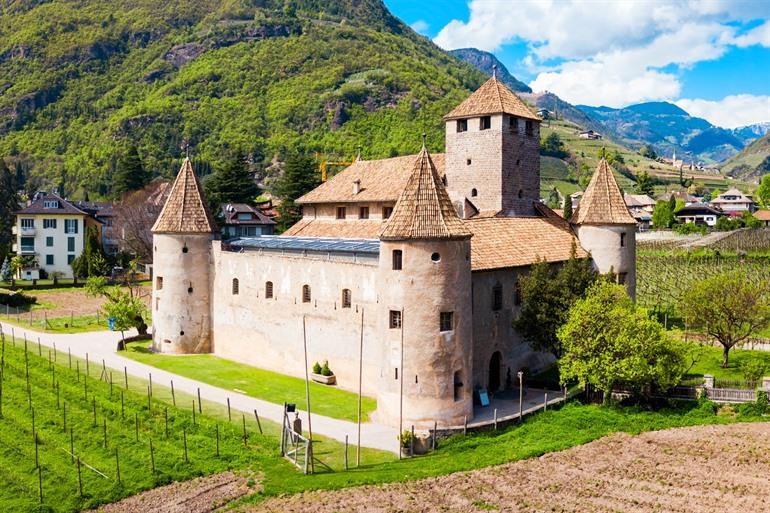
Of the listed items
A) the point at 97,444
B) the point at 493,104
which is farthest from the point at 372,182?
the point at 97,444

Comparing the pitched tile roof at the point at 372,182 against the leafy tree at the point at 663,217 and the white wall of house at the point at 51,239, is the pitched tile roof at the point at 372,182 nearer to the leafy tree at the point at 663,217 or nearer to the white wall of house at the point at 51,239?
the white wall of house at the point at 51,239

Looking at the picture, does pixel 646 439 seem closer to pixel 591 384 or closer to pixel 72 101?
pixel 591 384

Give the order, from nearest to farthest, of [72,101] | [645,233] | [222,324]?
[222,324], [645,233], [72,101]

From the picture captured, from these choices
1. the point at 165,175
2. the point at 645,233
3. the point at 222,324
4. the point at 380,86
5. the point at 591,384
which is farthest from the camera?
the point at 380,86

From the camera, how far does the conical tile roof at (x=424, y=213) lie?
31.9 metres

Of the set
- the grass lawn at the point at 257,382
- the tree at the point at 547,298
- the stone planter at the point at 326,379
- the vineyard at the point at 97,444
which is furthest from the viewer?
the stone planter at the point at 326,379

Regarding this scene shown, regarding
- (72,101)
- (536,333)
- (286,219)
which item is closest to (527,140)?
(536,333)

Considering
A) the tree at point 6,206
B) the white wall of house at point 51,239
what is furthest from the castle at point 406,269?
the tree at point 6,206

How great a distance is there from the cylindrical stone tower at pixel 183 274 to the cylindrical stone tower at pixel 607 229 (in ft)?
79.6

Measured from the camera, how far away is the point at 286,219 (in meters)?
84.4

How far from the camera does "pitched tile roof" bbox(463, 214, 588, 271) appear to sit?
125 feet

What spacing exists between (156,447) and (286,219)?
56.3 m

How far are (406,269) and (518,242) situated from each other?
37.9 ft

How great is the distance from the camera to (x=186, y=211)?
47.9 meters
